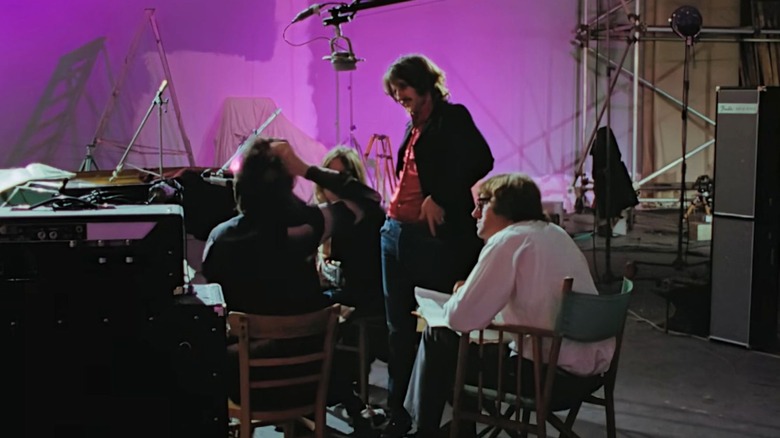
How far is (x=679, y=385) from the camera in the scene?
3.42 meters

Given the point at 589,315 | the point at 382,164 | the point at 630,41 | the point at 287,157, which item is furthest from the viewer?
the point at 630,41

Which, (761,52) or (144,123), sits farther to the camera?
(761,52)

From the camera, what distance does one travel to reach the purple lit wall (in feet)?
17.2

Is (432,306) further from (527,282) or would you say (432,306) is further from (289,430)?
(289,430)

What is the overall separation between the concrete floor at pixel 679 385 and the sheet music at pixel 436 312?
0.75 m

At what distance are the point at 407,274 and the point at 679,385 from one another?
153 cm

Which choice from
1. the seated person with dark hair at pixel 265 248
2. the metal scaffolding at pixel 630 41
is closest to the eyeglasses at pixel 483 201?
the seated person with dark hair at pixel 265 248

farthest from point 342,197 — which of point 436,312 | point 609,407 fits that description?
point 609,407

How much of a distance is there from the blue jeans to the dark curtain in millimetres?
5955

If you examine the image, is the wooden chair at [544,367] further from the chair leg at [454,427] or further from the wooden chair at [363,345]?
the wooden chair at [363,345]

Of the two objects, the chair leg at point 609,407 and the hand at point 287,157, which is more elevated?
the hand at point 287,157

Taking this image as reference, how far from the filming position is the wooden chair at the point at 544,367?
2.09m

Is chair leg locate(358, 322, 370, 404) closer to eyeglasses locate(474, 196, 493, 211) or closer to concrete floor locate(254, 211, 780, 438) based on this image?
concrete floor locate(254, 211, 780, 438)

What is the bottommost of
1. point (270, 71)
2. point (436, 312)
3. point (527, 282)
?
point (436, 312)
